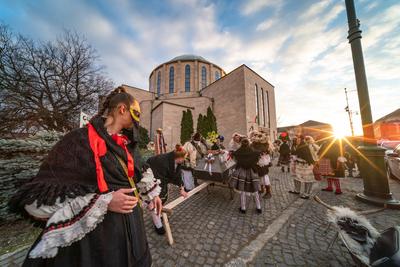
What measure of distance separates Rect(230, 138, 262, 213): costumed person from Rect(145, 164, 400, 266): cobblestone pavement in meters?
0.43

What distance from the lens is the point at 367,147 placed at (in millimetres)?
4184

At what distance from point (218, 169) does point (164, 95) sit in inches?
1457

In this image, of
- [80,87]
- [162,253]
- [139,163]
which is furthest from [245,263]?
[80,87]

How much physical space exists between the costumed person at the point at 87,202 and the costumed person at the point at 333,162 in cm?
603

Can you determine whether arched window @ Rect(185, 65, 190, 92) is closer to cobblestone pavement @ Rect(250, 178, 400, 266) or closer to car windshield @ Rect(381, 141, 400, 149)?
car windshield @ Rect(381, 141, 400, 149)

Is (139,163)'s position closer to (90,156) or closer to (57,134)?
(90,156)

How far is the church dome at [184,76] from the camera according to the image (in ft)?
126

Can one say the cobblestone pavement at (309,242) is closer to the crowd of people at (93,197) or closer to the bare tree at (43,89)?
the crowd of people at (93,197)

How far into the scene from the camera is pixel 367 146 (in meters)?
4.23

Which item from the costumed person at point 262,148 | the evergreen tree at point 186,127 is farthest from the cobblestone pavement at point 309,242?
the evergreen tree at point 186,127

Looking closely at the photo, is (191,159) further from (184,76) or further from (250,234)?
(184,76)

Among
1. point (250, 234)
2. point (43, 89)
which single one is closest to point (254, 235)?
point (250, 234)

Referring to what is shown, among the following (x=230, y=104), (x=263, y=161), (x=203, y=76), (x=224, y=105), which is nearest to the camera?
(x=263, y=161)

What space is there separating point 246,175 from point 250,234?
4.63ft
